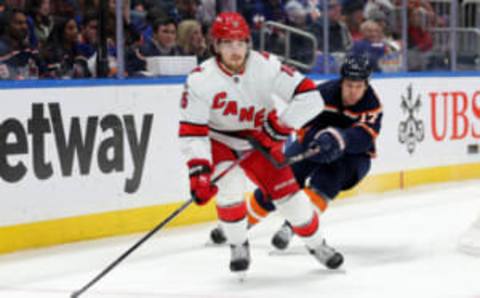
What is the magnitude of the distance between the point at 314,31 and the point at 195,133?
3.70 meters

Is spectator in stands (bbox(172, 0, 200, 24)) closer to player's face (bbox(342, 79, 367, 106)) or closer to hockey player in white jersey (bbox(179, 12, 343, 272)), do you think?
player's face (bbox(342, 79, 367, 106))

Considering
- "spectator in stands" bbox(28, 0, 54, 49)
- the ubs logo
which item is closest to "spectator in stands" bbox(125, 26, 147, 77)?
"spectator in stands" bbox(28, 0, 54, 49)

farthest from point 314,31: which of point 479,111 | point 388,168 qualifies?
point 479,111

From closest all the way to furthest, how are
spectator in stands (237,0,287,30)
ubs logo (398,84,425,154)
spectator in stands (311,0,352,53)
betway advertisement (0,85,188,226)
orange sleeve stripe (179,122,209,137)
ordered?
orange sleeve stripe (179,122,209,137) < betway advertisement (0,85,188,226) < spectator in stands (237,0,287,30) < spectator in stands (311,0,352,53) < ubs logo (398,84,425,154)

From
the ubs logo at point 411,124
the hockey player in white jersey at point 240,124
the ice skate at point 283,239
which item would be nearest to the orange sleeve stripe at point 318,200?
the ice skate at point 283,239

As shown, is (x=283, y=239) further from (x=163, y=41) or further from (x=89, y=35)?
(x=163, y=41)

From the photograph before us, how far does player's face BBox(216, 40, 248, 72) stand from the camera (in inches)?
179

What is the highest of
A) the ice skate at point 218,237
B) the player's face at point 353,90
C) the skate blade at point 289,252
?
the player's face at point 353,90

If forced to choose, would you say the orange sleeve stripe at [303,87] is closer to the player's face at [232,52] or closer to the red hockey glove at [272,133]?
the red hockey glove at [272,133]

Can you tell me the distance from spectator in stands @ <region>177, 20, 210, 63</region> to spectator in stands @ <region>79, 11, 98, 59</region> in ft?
2.48

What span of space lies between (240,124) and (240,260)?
0.62 meters

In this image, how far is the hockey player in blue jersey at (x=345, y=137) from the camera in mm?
5219

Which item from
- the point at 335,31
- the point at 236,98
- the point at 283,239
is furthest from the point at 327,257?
the point at 335,31

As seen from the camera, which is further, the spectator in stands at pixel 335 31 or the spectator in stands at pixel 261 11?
the spectator in stands at pixel 335 31
